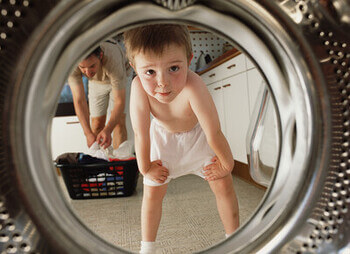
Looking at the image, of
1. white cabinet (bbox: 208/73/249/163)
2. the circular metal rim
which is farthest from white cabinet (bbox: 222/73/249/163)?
the circular metal rim

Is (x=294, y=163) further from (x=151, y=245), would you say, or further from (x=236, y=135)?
(x=236, y=135)

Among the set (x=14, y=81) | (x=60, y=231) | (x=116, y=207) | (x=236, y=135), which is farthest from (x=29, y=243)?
(x=236, y=135)

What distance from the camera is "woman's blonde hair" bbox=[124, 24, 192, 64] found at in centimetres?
47

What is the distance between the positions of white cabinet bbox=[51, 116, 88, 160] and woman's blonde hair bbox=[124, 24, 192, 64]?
1.19 m

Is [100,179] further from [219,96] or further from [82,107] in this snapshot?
[219,96]

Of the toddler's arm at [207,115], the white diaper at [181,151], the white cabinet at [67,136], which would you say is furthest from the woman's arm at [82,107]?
the white cabinet at [67,136]

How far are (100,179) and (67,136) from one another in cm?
67

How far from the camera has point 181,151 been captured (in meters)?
0.65

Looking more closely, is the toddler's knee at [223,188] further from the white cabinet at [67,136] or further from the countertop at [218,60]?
the white cabinet at [67,136]

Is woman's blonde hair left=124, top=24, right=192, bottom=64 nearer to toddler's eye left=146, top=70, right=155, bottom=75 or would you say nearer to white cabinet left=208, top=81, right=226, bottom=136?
toddler's eye left=146, top=70, right=155, bottom=75

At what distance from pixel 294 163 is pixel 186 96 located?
338 millimetres

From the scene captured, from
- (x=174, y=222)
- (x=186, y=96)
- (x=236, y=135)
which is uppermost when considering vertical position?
(x=186, y=96)

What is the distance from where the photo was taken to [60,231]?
0.25 metres

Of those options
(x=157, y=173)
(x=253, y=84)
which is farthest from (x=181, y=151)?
Result: (x=253, y=84)
